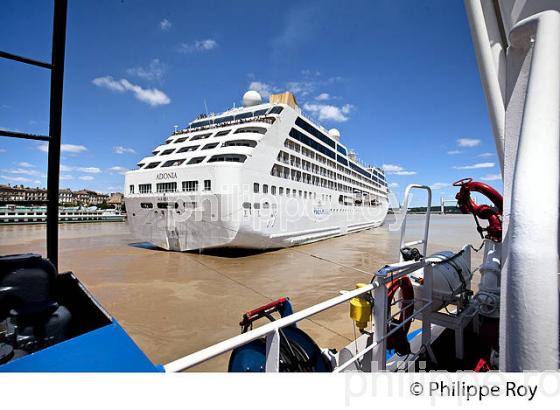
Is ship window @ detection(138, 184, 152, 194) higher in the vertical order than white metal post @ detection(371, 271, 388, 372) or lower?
higher

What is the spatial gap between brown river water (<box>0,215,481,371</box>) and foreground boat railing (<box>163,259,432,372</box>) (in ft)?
7.84

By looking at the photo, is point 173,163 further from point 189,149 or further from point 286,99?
point 286,99

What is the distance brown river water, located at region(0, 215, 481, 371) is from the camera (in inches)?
210

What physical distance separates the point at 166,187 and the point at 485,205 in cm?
1368

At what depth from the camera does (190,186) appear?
523 inches

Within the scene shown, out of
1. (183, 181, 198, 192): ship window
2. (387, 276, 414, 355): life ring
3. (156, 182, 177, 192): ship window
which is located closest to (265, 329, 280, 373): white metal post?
(387, 276, 414, 355): life ring

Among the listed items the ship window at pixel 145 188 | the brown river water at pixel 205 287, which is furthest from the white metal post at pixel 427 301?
the ship window at pixel 145 188

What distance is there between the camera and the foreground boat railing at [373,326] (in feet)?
3.62

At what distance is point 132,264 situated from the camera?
40.7 ft

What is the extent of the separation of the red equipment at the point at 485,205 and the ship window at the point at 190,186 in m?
11.3

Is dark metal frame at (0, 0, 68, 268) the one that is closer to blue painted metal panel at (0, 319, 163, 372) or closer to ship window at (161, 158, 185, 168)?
blue painted metal panel at (0, 319, 163, 372)

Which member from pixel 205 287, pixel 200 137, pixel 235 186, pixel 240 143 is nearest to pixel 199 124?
pixel 200 137

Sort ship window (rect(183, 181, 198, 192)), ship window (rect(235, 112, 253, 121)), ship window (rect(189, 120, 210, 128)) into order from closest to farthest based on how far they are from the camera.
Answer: ship window (rect(183, 181, 198, 192)), ship window (rect(235, 112, 253, 121)), ship window (rect(189, 120, 210, 128))

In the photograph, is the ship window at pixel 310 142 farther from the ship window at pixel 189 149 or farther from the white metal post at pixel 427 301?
the white metal post at pixel 427 301
